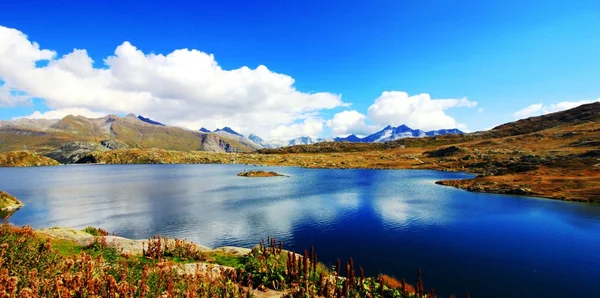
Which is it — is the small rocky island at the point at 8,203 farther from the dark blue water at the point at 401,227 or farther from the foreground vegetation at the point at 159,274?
the foreground vegetation at the point at 159,274

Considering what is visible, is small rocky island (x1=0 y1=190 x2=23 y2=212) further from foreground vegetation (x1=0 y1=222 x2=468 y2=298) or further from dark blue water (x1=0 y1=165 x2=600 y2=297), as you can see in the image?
foreground vegetation (x1=0 y1=222 x2=468 y2=298)

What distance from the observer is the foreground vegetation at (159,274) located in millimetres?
8258

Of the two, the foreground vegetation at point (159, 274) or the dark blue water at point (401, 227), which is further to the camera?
the dark blue water at point (401, 227)

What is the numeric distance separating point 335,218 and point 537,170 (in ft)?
278

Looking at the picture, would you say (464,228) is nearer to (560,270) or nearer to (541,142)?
(560,270)

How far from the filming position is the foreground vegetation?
8.26 metres

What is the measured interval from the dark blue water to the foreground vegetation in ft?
32.8

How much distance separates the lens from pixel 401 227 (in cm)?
4803

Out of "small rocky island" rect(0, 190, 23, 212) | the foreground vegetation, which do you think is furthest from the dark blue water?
the foreground vegetation

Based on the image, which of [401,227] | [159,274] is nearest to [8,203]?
[159,274]

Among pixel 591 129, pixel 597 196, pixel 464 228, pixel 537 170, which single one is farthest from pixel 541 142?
pixel 464 228

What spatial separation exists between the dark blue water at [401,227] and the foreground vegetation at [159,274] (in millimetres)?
9996

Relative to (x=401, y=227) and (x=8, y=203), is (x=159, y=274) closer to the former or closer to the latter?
(x=401, y=227)

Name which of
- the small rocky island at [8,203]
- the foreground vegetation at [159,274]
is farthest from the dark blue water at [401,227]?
the foreground vegetation at [159,274]
